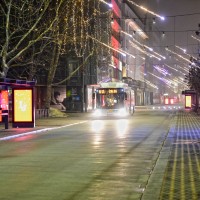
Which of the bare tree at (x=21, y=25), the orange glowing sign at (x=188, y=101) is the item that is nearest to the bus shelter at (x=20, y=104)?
the bare tree at (x=21, y=25)

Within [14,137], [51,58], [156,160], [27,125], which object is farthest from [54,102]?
[156,160]

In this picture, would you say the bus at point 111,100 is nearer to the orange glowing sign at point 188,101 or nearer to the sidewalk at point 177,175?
the orange glowing sign at point 188,101

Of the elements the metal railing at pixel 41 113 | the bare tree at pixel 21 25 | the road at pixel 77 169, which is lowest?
the road at pixel 77 169

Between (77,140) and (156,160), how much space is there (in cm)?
761

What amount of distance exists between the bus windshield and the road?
27.9 m

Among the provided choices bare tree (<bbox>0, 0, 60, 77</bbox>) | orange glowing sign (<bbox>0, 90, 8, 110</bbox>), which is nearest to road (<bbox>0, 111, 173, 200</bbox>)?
orange glowing sign (<bbox>0, 90, 8, 110</bbox>)

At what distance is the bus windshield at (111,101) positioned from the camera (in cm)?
4859

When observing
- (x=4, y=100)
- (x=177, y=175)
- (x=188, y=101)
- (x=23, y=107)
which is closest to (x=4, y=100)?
(x=4, y=100)

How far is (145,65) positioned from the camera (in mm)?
137625

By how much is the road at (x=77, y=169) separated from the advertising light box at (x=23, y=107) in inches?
335

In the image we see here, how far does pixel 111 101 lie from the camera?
48688 mm

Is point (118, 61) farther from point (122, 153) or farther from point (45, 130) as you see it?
point (122, 153)

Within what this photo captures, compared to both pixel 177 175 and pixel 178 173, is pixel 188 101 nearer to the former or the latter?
pixel 178 173

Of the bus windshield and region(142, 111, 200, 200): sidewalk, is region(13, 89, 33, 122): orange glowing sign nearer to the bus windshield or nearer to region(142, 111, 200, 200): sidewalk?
region(142, 111, 200, 200): sidewalk
